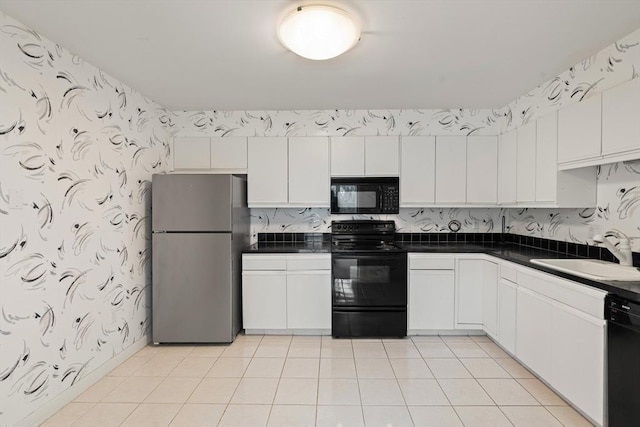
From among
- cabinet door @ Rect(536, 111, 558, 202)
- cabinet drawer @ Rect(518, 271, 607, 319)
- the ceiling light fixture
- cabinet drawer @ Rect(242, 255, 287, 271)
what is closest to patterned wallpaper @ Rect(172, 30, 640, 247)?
cabinet door @ Rect(536, 111, 558, 202)

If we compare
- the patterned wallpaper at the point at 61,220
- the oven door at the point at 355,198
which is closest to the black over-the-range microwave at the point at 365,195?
the oven door at the point at 355,198

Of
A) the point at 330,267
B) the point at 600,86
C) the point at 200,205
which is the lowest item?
the point at 330,267

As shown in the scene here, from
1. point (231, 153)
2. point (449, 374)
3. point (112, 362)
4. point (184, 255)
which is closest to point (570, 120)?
point (449, 374)

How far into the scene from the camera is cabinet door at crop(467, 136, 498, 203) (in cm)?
350

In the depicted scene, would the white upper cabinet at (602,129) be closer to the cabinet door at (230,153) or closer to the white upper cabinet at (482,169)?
the white upper cabinet at (482,169)

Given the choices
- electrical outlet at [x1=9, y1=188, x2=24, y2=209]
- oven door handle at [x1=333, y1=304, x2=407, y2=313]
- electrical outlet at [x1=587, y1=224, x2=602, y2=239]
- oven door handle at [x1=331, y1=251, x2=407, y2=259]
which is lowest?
oven door handle at [x1=333, y1=304, x2=407, y2=313]

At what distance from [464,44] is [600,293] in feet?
5.58

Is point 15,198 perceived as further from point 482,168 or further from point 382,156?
point 482,168

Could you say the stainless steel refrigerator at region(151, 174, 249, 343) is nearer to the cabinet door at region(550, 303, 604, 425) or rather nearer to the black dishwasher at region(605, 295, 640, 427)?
the cabinet door at region(550, 303, 604, 425)

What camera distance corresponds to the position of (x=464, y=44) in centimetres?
214

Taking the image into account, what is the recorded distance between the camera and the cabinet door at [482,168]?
350 cm

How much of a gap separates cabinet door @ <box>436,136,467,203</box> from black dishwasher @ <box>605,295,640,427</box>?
192 cm

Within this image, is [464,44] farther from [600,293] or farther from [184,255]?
[184,255]

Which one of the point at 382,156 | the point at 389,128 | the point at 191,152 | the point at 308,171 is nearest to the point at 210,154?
the point at 191,152
